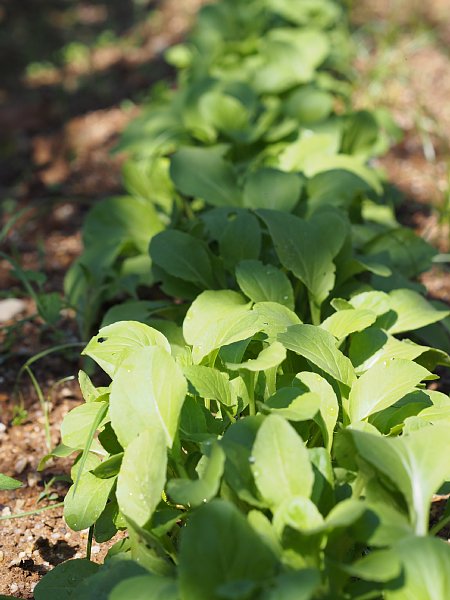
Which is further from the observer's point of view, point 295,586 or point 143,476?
point 143,476

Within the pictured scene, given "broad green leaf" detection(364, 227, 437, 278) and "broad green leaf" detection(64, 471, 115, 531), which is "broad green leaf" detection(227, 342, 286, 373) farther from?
"broad green leaf" detection(364, 227, 437, 278)

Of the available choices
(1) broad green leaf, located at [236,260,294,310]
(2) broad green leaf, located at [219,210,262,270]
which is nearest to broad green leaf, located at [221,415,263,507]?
(1) broad green leaf, located at [236,260,294,310]

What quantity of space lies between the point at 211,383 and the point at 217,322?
0.17 m

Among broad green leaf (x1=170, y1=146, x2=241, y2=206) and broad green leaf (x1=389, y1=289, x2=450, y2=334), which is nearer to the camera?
broad green leaf (x1=389, y1=289, x2=450, y2=334)

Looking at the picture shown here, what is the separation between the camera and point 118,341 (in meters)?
1.73

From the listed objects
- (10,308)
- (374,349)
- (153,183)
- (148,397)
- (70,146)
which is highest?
(148,397)

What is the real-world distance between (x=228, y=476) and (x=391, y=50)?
12.9 feet

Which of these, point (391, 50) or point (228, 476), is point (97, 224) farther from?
point (391, 50)

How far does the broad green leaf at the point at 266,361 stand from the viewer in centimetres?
155

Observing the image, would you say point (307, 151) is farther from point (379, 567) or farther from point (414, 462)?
point (379, 567)

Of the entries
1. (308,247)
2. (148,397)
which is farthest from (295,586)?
(308,247)

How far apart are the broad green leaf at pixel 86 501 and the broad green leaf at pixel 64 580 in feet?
0.24

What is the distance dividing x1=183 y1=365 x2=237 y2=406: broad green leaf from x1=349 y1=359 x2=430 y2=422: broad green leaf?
0.26 metres

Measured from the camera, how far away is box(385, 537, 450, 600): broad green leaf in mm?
1197
